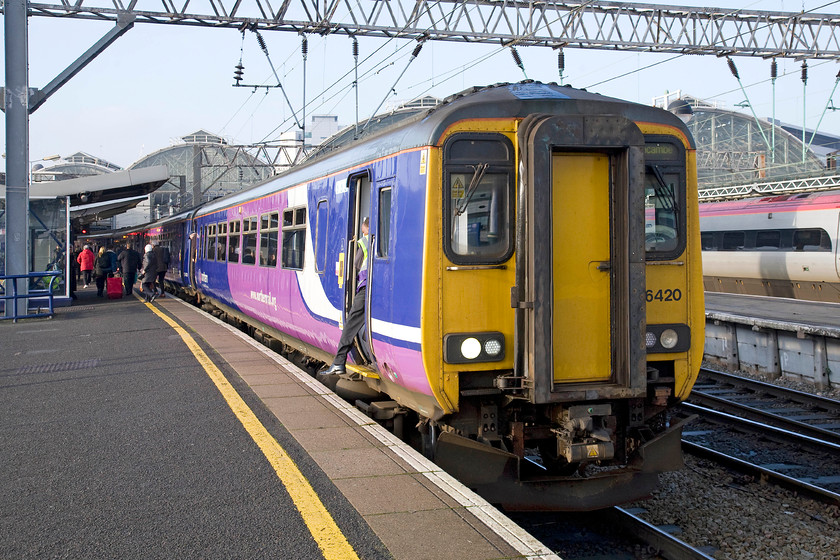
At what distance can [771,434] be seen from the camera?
28.4 ft

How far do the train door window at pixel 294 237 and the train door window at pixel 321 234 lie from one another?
0.63 metres

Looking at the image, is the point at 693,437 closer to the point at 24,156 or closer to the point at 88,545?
the point at 88,545

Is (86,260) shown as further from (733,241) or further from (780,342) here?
(733,241)

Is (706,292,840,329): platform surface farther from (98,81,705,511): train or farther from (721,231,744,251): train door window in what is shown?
(98,81,705,511): train

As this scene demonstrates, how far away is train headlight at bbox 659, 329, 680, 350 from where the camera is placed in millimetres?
5578

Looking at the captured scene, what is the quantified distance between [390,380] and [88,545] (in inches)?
107

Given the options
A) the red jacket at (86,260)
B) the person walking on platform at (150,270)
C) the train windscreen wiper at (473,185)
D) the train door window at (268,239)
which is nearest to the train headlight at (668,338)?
the train windscreen wiper at (473,185)

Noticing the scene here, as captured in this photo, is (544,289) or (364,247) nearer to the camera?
(544,289)

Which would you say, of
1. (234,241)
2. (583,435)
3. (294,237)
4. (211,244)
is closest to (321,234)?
(294,237)

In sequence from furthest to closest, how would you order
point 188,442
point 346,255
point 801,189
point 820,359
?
point 801,189
point 820,359
point 346,255
point 188,442

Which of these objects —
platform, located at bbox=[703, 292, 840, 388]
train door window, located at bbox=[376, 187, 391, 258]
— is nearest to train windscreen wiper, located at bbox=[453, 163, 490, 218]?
train door window, located at bbox=[376, 187, 391, 258]

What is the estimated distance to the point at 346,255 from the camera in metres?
7.23

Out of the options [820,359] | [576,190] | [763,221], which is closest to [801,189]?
[763,221]

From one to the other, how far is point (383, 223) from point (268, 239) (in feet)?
17.6
